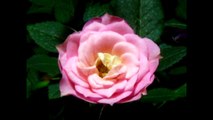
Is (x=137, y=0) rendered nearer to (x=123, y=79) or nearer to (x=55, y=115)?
(x=123, y=79)

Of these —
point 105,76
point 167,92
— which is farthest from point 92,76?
point 167,92

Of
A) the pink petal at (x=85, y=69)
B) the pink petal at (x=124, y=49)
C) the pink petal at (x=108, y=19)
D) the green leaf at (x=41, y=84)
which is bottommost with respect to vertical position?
the green leaf at (x=41, y=84)

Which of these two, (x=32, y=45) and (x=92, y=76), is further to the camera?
(x=32, y=45)

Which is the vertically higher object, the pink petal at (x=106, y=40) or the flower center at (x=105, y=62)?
the pink petal at (x=106, y=40)

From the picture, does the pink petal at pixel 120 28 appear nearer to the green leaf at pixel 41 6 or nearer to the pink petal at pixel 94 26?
the pink petal at pixel 94 26

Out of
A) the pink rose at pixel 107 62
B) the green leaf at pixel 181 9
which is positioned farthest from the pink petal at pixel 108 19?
the green leaf at pixel 181 9

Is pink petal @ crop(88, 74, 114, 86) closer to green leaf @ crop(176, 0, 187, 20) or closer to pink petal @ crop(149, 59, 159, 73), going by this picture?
pink petal @ crop(149, 59, 159, 73)

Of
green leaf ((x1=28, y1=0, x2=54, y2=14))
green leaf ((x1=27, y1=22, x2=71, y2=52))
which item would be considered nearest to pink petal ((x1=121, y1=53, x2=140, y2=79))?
green leaf ((x1=27, y1=22, x2=71, y2=52))

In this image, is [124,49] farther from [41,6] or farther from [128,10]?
[41,6]
